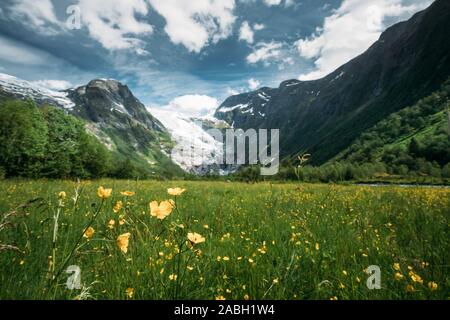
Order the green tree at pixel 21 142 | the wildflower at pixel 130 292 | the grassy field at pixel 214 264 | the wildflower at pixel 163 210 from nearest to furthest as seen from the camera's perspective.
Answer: the wildflower at pixel 163 210
the grassy field at pixel 214 264
the wildflower at pixel 130 292
the green tree at pixel 21 142

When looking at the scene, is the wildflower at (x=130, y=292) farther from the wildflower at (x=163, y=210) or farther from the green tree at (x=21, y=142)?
the green tree at (x=21, y=142)

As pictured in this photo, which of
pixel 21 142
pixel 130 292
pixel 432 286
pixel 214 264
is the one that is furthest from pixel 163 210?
pixel 21 142

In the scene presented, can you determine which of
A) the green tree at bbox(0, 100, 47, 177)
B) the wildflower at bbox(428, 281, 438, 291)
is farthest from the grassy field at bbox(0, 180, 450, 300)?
the green tree at bbox(0, 100, 47, 177)

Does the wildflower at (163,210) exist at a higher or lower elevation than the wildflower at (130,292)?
higher

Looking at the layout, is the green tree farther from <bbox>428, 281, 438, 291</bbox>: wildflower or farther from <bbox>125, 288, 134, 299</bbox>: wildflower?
<bbox>428, 281, 438, 291</bbox>: wildflower

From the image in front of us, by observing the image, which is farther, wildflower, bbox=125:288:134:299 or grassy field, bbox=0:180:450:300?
wildflower, bbox=125:288:134:299

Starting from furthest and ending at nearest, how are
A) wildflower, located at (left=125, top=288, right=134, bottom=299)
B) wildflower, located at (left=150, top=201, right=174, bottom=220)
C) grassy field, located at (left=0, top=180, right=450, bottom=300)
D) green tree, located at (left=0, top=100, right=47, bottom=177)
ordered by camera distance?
green tree, located at (left=0, top=100, right=47, bottom=177) < wildflower, located at (left=125, top=288, right=134, bottom=299) < grassy field, located at (left=0, top=180, right=450, bottom=300) < wildflower, located at (left=150, top=201, right=174, bottom=220)

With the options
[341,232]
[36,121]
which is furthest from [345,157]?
[341,232]

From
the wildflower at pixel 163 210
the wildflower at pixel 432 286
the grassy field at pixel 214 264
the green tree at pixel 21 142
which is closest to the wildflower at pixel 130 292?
the grassy field at pixel 214 264

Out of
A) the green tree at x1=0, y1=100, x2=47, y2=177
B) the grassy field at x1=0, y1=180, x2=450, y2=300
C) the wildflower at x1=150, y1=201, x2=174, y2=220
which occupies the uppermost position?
the green tree at x1=0, y1=100, x2=47, y2=177

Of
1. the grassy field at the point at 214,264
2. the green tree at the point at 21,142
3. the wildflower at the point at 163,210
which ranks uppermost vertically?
the green tree at the point at 21,142

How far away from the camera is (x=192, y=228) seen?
15.6 ft

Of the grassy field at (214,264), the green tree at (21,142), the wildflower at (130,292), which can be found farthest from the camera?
the green tree at (21,142)
